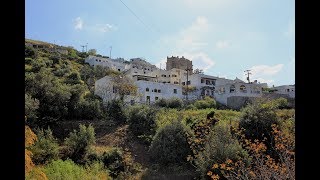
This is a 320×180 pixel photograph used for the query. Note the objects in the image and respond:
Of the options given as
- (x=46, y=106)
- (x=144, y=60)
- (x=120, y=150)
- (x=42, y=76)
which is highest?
(x=144, y=60)

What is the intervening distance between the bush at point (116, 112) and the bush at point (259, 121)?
10.7 meters

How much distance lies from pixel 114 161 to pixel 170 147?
3.30 m

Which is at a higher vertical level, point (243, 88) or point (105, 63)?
point (105, 63)

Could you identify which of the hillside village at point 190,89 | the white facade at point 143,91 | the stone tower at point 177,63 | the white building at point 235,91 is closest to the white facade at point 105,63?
the hillside village at point 190,89

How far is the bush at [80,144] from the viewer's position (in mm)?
22922

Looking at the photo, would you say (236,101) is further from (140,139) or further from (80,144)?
(80,144)

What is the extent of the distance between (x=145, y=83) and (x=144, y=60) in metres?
34.6

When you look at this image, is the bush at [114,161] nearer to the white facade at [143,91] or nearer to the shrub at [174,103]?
the shrub at [174,103]

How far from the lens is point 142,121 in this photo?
28.3 m

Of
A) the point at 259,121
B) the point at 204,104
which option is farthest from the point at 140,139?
the point at 204,104

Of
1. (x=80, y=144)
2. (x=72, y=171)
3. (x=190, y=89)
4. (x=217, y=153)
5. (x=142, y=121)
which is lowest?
(x=72, y=171)

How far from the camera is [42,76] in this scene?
30172 millimetres
